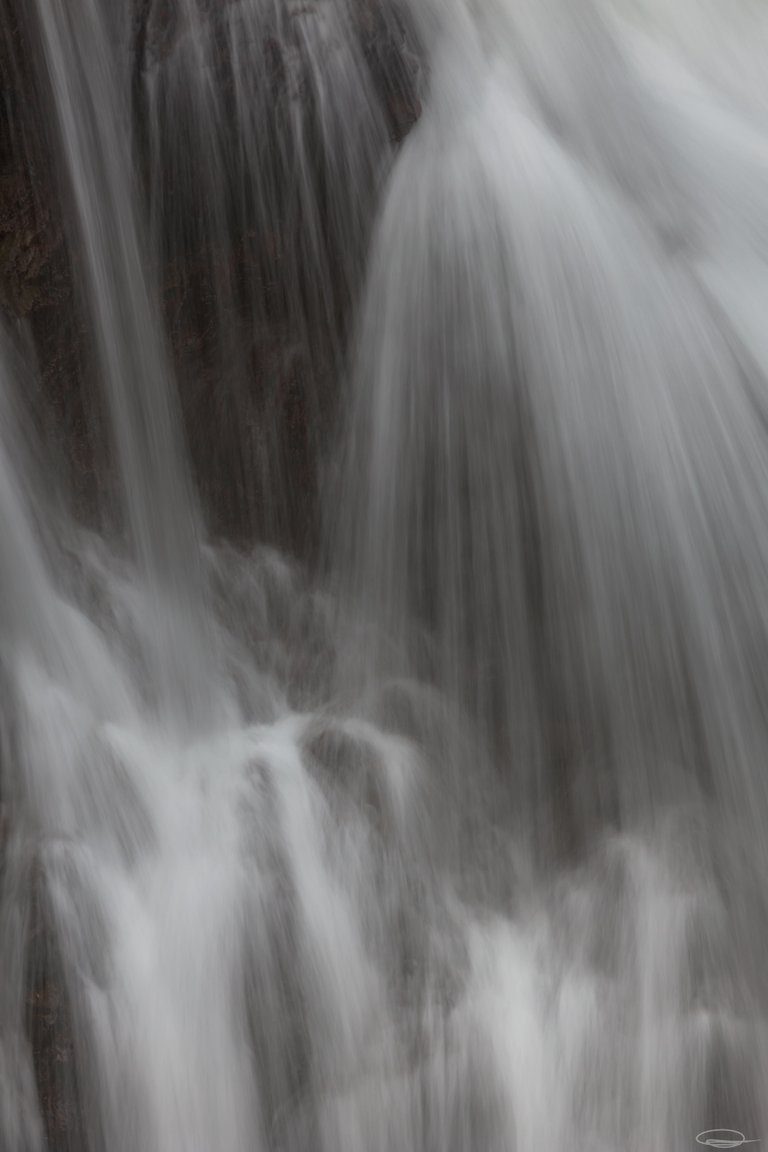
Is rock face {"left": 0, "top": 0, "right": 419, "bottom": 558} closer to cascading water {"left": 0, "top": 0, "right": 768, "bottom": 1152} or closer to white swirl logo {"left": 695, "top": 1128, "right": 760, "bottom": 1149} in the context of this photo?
cascading water {"left": 0, "top": 0, "right": 768, "bottom": 1152}

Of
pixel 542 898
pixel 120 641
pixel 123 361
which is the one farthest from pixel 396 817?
pixel 123 361

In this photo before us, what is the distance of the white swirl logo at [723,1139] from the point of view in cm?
331

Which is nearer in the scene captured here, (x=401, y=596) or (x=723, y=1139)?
(x=723, y=1139)

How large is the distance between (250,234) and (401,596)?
3.67 ft

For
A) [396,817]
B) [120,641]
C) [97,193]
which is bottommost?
[396,817]

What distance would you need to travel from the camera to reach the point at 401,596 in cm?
395

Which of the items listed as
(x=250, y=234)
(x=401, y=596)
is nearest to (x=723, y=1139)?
(x=401, y=596)

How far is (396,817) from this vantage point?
366 cm

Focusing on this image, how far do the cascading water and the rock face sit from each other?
1 cm

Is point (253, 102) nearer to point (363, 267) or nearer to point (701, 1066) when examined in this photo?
point (363, 267)

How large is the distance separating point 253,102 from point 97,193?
1.70 feet

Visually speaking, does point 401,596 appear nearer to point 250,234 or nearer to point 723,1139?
point 250,234

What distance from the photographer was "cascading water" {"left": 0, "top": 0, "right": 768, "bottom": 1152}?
3342 millimetres

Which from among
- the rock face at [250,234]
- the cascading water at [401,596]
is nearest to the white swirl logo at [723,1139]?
the cascading water at [401,596]
